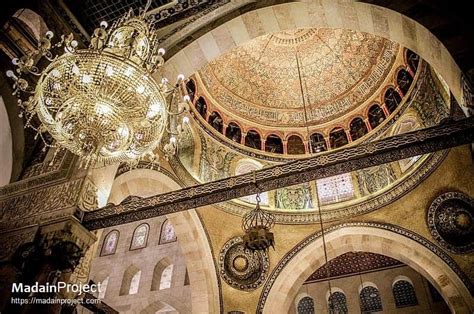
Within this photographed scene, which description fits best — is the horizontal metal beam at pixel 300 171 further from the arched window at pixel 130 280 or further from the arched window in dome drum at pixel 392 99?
the arched window at pixel 130 280

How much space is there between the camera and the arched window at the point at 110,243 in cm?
1576

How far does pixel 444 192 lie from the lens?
8.80 meters

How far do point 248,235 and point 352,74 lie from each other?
23.1 feet

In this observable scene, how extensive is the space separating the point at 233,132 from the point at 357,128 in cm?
396

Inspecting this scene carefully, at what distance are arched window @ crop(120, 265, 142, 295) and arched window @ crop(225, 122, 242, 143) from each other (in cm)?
716

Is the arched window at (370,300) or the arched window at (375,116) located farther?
the arched window at (370,300)

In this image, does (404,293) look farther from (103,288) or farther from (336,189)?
(103,288)

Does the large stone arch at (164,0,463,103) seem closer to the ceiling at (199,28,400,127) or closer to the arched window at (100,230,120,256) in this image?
the ceiling at (199,28,400,127)

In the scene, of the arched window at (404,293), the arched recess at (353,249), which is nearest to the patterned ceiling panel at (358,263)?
the arched window at (404,293)

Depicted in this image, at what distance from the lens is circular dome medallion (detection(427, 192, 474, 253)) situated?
8.42 meters

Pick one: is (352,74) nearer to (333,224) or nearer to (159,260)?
(333,224)

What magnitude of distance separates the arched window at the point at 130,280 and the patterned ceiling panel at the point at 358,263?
7.31m

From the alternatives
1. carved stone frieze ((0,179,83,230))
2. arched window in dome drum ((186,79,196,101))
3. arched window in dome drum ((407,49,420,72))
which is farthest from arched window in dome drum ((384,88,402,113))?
carved stone frieze ((0,179,83,230))

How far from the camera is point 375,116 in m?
11.1
